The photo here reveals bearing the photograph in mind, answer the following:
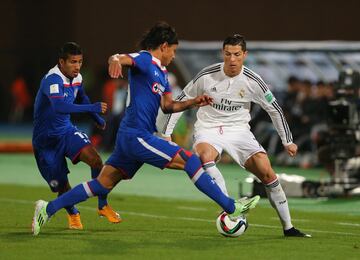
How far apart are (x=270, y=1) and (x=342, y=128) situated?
24448mm

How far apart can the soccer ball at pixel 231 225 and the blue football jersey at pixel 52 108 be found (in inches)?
92.2

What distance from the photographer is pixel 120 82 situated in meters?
31.2

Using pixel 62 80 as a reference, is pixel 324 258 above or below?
below

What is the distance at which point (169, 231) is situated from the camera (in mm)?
12742

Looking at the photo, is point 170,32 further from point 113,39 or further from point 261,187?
point 113,39

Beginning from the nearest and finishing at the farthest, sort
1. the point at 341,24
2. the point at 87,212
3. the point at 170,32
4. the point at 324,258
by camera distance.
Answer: the point at 324,258 → the point at 170,32 → the point at 87,212 → the point at 341,24

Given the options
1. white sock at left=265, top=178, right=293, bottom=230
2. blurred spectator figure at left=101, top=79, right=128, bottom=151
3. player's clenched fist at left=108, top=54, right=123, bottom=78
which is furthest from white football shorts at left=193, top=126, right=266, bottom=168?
blurred spectator figure at left=101, top=79, right=128, bottom=151

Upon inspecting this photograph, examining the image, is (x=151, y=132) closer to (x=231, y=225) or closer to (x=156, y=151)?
(x=156, y=151)

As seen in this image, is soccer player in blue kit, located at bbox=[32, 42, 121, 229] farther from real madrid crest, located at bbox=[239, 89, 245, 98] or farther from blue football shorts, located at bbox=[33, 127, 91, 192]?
real madrid crest, located at bbox=[239, 89, 245, 98]

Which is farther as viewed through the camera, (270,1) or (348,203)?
(270,1)

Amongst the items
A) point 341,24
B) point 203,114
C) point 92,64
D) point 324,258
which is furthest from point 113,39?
point 324,258

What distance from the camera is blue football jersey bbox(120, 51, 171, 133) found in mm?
11359

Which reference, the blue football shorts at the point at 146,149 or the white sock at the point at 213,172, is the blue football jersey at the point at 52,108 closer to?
the blue football shorts at the point at 146,149

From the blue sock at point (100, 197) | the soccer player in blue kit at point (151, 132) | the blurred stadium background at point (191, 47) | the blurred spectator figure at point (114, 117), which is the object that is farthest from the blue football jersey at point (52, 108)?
the blurred spectator figure at point (114, 117)
